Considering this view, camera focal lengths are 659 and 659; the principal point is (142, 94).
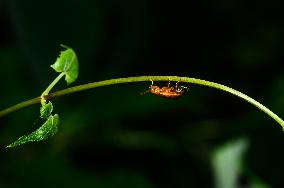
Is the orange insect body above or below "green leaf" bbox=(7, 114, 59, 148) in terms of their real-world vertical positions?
above

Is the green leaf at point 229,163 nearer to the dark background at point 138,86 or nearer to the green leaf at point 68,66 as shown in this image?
the dark background at point 138,86

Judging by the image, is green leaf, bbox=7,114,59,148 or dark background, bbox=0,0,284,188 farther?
dark background, bbox=0,0,284,188

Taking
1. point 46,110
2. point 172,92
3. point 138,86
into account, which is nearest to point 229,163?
point 138,86

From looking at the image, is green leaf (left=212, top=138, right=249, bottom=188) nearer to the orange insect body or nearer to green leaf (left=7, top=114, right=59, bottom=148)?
the orange insect body

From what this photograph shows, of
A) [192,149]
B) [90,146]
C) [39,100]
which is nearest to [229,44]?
[192,149]

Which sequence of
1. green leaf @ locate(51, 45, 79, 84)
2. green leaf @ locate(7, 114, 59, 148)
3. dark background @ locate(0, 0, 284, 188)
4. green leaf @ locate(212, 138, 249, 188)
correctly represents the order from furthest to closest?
dark background @ locate(0, 0, 284, 188), green leaf @ locate(212, 138, 249, 188), green leaf @ locate(51, 45, 79, 84), green leaf @ locate(7, 114, 59, 148)

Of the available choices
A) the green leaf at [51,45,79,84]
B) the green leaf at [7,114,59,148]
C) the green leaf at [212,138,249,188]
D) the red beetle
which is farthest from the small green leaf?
the green leaf at [212,138,249,188]

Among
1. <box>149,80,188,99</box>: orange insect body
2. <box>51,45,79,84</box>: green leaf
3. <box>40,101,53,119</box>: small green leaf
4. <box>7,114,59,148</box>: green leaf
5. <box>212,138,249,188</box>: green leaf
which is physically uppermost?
→ <box>51,45,79,84</box>: green leaf

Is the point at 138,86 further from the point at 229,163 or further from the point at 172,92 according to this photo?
the point at 172,92
